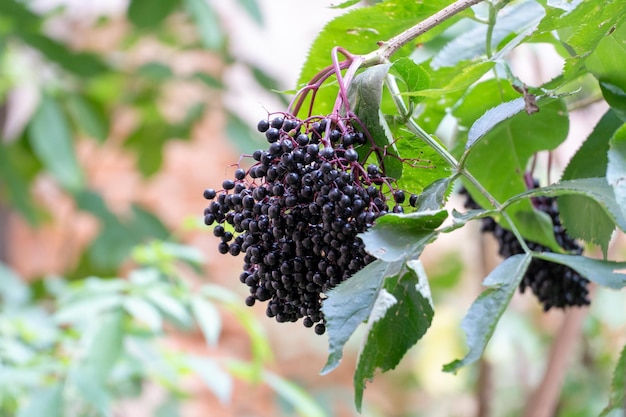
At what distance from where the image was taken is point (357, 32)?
0.67 metres

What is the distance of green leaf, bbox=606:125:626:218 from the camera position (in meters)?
0.42

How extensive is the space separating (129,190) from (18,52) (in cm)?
151

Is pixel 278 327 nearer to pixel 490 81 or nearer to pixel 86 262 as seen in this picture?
pixel 86 262

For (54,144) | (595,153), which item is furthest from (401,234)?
(54,144)

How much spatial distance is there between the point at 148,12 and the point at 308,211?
1483 mm

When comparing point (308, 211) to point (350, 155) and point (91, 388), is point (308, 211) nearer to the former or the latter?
point (350, 155)

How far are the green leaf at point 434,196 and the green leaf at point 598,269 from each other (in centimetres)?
7

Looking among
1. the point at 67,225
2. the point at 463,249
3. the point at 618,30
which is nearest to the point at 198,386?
the point at 67,225

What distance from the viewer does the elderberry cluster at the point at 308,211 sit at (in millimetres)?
487

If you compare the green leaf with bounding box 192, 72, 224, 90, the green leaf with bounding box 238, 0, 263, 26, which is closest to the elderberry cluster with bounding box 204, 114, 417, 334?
the green leaf with bounding box 238, 0, 263, 26

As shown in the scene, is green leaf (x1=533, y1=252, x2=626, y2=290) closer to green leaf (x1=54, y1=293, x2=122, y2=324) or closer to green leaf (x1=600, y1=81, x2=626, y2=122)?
green leaf (x1=600, y1=81, x2=626, y2=122)

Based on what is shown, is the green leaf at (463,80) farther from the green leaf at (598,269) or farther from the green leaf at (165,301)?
the green leaf at (165,301)

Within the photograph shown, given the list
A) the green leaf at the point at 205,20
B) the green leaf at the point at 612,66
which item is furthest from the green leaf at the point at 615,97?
the green leaf at the point at 205,20

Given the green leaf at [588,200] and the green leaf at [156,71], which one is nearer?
the green leaf at [588,200]
